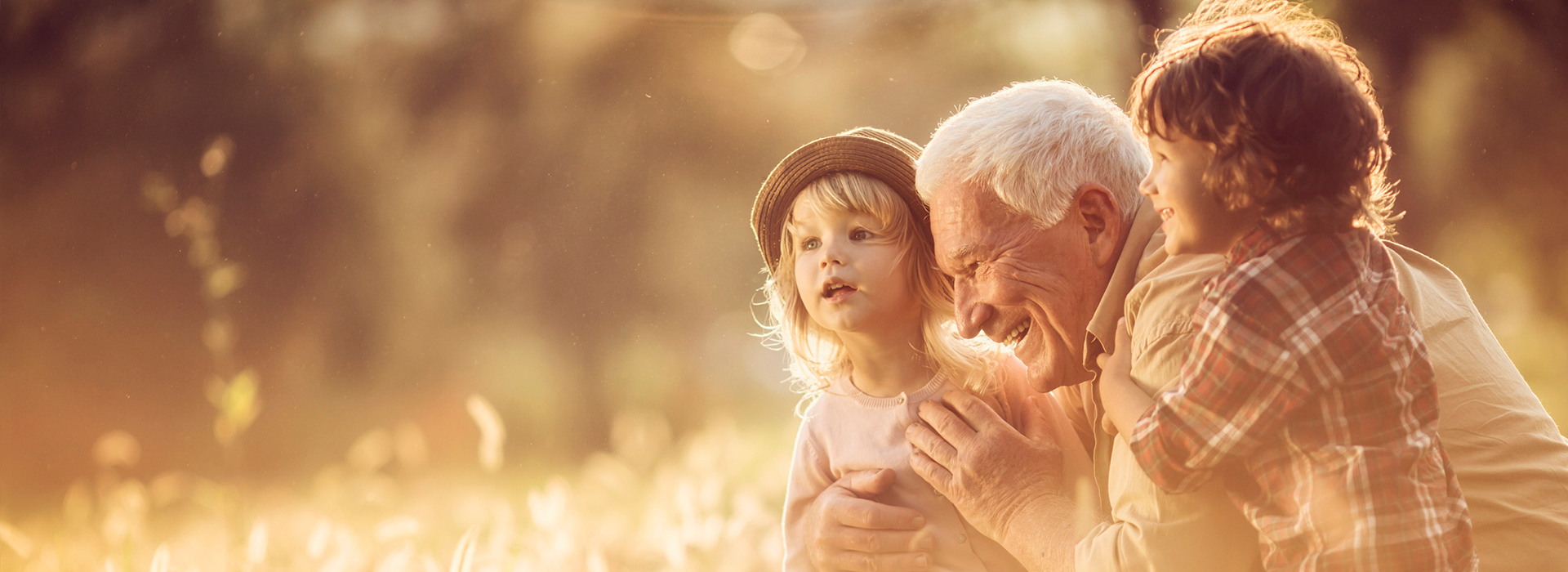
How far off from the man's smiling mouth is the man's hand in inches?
19.0

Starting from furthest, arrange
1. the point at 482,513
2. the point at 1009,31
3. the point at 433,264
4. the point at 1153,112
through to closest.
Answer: the point at 433,264, the point at 1009,31, the point at 482,513, the point at 1153,112

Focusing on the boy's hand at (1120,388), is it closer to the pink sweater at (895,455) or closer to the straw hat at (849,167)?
the pink sweater at (895,455)

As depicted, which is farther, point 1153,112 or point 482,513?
point 482,513

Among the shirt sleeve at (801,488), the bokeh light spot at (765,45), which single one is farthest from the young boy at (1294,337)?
the bokeh light spot at (765,45)

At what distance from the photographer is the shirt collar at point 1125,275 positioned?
6.54 feet

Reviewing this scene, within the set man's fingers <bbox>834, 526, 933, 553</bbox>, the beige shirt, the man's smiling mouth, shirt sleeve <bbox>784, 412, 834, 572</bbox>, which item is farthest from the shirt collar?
shirt sleeve <bbox>784, 412, 834, 572</bbox>

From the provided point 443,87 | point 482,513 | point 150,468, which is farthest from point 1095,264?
point 443,87

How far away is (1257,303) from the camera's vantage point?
4.94 ft

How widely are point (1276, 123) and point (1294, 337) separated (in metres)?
0.32

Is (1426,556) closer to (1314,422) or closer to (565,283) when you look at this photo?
(1314,422)

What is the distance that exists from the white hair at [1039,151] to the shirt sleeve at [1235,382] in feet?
1.92

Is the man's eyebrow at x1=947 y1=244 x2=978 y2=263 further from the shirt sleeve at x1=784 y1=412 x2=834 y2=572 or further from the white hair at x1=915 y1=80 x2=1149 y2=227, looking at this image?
the shirt sleeve at x1=784 y1=412 x2=834 y2=572

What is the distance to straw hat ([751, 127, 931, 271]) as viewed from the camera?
8.48 ft

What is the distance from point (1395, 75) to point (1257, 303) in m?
4.55
